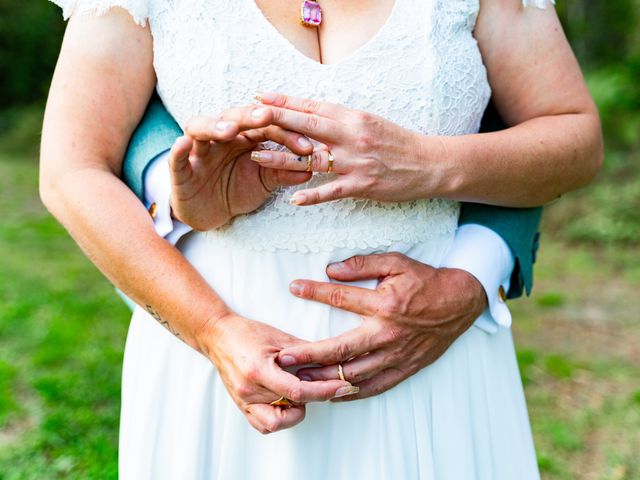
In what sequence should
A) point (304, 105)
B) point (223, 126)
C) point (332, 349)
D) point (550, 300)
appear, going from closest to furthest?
point (223, 126) → point (304, 105) → point (332, 349) → point (550, 300)

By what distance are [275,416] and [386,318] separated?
0.30 metres

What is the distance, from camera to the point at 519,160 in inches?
63.7

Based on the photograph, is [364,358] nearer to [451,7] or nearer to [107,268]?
[107,268]

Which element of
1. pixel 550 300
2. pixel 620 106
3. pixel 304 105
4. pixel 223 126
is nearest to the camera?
pixel 223 126

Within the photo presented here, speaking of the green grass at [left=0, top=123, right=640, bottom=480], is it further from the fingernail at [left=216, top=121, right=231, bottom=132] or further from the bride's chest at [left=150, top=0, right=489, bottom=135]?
the fingernail at [left=216, top=121, right=231, bottom=132]

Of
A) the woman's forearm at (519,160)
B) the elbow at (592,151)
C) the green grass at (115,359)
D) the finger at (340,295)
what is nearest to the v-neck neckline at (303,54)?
the woman's forearm at (519,160)

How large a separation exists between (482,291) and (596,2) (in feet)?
31.3

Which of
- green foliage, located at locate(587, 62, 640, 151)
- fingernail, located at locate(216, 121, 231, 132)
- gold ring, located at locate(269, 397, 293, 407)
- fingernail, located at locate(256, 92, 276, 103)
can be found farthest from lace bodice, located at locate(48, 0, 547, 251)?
green foliage, located at locate(587, 62, 640, 151)

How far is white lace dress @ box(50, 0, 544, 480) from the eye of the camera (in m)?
1.48

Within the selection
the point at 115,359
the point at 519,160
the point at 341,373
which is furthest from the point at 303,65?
the point at 115,359

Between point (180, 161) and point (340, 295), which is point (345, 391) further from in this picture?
point (180, 161)

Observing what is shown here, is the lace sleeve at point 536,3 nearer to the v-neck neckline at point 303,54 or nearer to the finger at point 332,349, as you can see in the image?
the v-neck neckline at point 303,54

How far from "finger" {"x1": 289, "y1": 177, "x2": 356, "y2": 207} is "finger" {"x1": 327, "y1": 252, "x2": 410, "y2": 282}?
0.20 meters

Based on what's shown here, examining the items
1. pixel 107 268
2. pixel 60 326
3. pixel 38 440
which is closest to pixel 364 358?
pixel 107 268
